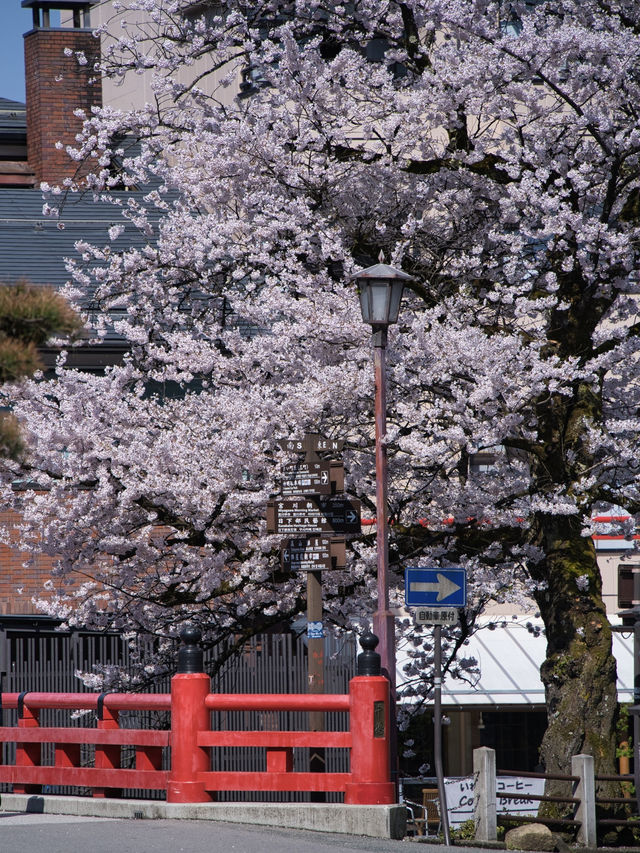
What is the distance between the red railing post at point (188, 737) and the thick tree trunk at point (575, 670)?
426cm

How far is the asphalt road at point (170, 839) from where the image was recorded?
957 centimetres

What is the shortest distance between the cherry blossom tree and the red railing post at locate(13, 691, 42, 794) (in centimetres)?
213

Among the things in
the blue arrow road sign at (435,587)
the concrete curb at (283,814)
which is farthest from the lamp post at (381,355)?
the concrete curb at (283,814)

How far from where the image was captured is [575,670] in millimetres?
13977

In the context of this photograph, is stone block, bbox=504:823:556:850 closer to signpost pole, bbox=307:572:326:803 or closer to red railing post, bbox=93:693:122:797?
signpost pole, bbox=307:572:326:803

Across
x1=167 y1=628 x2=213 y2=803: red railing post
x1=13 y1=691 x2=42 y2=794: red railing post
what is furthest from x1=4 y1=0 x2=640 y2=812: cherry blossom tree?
x1=167 y1=628 x2=213 y2=803: red railing post

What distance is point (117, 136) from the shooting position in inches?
669

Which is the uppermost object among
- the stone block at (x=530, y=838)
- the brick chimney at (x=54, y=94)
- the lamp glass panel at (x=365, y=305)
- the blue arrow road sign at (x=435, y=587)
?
the brick chimney at (x=54, y=94)

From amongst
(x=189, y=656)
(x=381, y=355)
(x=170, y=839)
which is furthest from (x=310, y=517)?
(x=170, y=839)

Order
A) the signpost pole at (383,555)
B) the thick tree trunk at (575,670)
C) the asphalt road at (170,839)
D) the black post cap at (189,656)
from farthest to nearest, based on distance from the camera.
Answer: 1. the thick tree trunk at (575,670)
2. the signpost pole at (383,555)
3. the black post cap at (189,656)
4. the asphalt road at (170,839)

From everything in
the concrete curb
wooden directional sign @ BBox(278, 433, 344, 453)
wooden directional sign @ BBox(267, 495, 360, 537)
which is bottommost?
the concrete curb

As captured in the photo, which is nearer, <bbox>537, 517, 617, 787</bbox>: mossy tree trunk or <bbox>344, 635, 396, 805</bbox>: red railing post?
<bbox>344, 635, 396, 805</bbox>: red railing post

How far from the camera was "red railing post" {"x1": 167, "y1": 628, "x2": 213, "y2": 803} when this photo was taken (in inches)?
448

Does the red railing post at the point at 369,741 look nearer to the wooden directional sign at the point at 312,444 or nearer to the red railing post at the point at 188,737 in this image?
the red railing post at the point at 188,737
